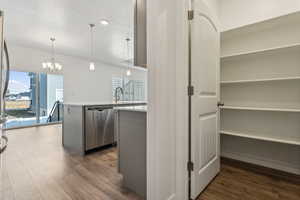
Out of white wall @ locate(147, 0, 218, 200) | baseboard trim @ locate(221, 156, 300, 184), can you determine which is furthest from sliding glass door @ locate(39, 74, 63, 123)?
baseboard trim @ locate(221, 156, 300, 184)

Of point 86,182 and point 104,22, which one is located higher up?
point 104,22

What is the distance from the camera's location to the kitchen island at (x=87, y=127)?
2.63 meters

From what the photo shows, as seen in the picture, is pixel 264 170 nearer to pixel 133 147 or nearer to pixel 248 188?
pixel 248 188

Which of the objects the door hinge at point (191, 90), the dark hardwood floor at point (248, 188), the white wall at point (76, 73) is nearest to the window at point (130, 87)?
the white wall at point (76, 73)

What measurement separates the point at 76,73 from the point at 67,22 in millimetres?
3344

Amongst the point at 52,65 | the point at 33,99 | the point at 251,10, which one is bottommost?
the point at 33,99

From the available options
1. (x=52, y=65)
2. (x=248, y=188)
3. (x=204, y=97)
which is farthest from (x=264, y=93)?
(x=52, y=65)

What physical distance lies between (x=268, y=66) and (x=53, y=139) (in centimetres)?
454

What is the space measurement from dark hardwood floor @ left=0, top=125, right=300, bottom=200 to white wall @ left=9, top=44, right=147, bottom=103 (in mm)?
3906

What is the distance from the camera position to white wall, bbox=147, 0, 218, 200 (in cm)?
116

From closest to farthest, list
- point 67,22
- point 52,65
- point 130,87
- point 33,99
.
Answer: point 67,22 → point 52,65 → point 33,99 → point 130,87

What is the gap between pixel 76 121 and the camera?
2.73 meters

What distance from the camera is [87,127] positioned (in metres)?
2.66

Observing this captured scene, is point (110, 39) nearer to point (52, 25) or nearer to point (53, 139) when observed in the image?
point (52, 25)
